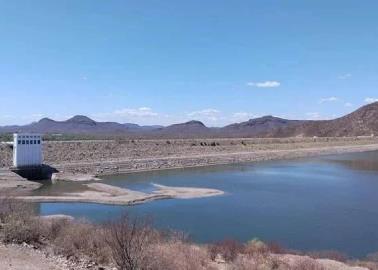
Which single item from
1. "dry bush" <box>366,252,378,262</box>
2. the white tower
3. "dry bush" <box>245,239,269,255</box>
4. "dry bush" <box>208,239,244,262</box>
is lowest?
"dry bush" <box>366,252,378,262</box>

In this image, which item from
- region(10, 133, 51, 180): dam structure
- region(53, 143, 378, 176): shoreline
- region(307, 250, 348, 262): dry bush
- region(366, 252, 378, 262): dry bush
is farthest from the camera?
region(53, 143, 378, 176): shoreline

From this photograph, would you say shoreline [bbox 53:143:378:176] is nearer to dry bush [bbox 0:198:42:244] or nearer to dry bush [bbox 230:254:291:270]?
dry bush [bbox 0:198:42:244]

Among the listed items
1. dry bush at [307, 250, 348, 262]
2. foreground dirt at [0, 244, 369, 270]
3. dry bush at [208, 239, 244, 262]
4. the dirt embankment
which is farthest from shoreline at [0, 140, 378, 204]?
dry bush at [307, 250, 348, 262]

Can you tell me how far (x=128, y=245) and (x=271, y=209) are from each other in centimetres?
2316

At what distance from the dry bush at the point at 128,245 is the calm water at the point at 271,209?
15.2ft

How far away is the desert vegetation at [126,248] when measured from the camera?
11.8 meters

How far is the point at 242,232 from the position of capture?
87.0ft

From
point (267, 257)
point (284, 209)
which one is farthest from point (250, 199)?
point (267, 257)

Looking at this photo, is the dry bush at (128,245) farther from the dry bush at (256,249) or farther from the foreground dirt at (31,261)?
the dry bush at (256,249)

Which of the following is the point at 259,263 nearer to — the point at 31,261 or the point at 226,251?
the point at 226,251

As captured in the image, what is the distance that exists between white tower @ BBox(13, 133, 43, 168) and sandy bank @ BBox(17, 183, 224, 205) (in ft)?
34.7

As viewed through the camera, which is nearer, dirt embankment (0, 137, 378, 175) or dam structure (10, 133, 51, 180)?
dam structure (10, 133, 51, 180)

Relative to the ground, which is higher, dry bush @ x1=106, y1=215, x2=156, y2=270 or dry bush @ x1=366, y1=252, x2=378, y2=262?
dry bush @ x1=106, y1=215, x2=156, y2=270

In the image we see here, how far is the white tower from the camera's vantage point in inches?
2025
